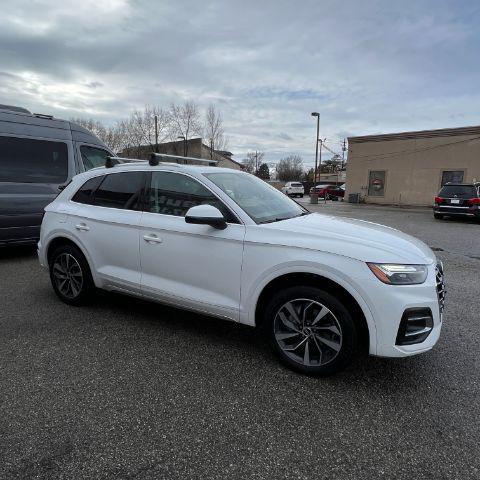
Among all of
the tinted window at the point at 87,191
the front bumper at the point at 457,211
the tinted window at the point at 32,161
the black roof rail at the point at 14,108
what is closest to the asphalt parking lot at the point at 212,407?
the tinted window at the point at 87,191

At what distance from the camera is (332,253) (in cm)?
279

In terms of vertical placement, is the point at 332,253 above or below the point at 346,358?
above

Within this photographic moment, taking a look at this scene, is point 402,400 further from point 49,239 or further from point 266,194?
point 49,239

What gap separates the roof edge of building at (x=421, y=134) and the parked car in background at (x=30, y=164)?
24422 mm

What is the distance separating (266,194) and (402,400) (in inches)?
88.1

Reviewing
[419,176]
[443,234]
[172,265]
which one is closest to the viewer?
[172,265]

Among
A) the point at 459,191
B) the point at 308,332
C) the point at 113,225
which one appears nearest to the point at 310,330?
the point at 308,332

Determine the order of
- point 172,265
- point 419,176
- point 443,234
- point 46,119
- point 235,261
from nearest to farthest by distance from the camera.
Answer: point 235,261 < point 172,265 < point 46,119 < point 443,234 < point 419,176

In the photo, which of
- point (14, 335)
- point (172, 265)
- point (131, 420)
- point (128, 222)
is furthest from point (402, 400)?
point (14, 335)

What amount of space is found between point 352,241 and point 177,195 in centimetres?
171

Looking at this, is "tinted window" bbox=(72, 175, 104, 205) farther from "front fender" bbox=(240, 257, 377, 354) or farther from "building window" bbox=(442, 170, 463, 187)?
"building window" bbox=(442, 170, 463, 187)

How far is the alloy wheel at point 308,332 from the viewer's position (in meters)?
2.86

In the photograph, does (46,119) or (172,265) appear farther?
(46,119)

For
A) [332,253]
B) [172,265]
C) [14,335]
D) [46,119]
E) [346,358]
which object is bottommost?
[14,335]
